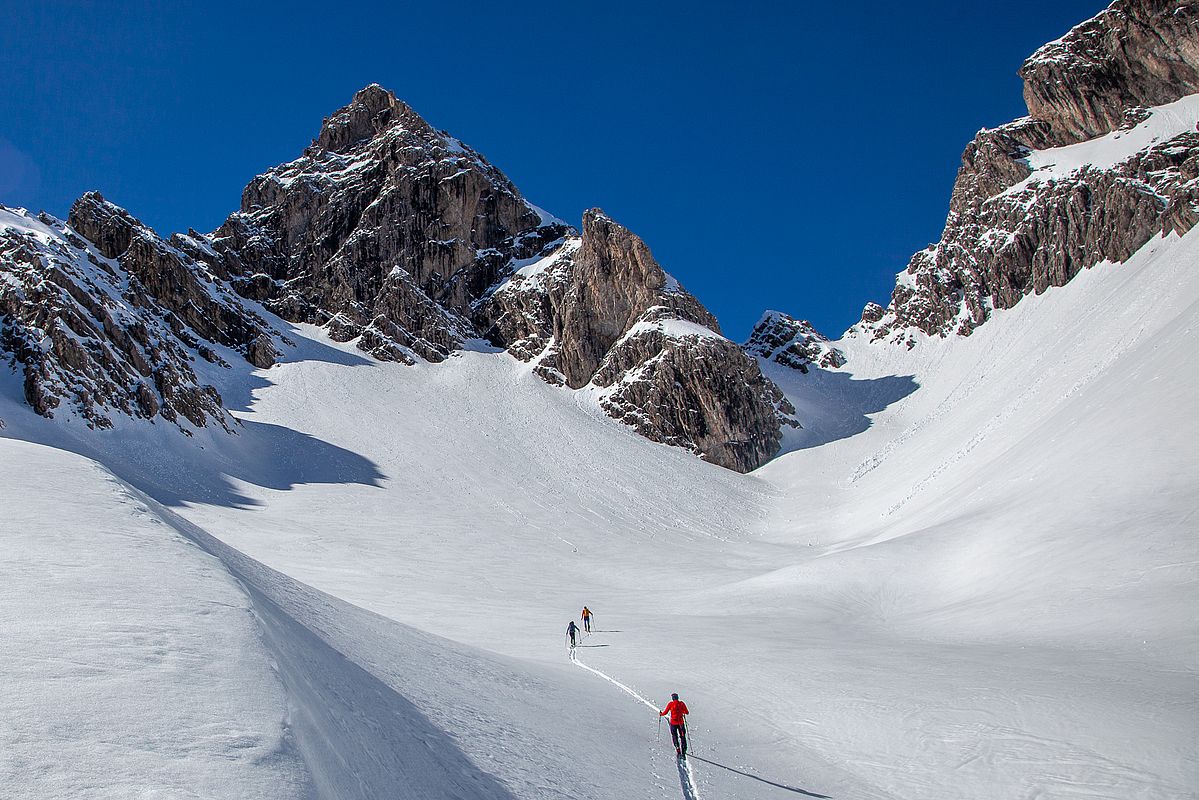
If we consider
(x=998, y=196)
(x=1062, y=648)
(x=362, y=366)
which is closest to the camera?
(x=1062, y=648)

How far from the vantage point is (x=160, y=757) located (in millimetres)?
4855

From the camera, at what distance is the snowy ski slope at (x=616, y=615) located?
6.36 metres

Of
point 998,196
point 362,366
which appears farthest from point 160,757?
point 998,196

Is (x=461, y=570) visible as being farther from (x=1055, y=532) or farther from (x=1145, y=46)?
(x=1145, y=46)

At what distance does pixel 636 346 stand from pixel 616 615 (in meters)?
67.5

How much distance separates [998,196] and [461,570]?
9807 cm

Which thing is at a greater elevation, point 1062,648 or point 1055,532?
point 1055,532

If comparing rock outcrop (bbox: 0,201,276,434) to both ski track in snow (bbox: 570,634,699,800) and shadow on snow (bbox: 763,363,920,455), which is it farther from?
shadow on snow (bbox: 763,363,920,455)

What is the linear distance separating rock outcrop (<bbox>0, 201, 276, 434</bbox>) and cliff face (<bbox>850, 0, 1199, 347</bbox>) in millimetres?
92630

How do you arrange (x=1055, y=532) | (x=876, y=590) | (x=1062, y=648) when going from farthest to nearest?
(x=876, y=590)
(x=1055, y=532)
(x=1062, y=648)

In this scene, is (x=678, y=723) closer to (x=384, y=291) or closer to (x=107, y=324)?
(x=107, y=324)

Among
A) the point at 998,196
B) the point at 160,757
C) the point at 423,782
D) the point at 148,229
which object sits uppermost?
the point at 998,196

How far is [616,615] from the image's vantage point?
99.1 ft

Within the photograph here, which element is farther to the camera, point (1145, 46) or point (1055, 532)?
point (1145, 46)
